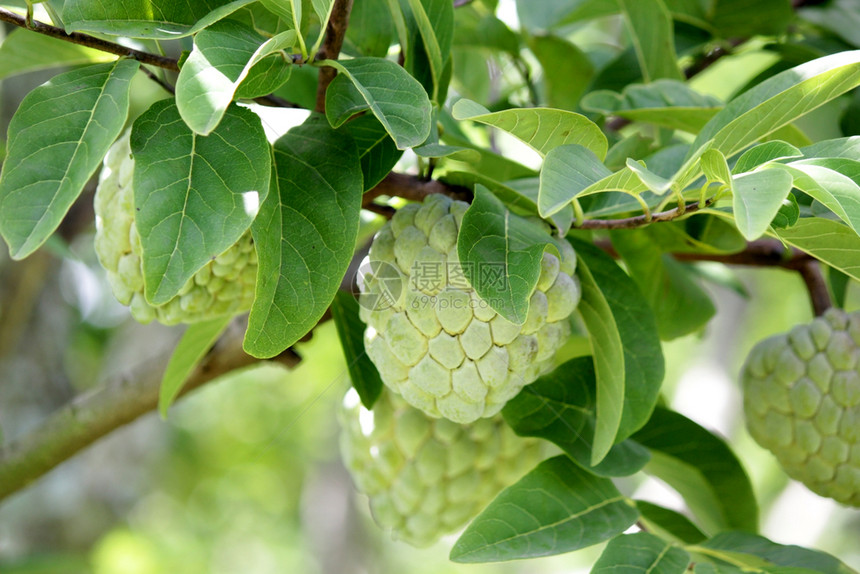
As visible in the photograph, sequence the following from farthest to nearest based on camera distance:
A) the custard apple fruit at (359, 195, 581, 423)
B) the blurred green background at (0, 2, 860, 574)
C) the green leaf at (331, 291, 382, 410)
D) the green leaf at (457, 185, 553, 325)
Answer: the blurred green background at (0, 2, 860, 574) < the green leaf at (331, 291, 382, 410) < the custard apple fruit at (359, 195, 581, 423) < the green leaf at (457, 185, 553, 325)

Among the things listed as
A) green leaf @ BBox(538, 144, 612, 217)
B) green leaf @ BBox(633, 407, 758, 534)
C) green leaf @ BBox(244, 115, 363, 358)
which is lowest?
green leaf @ BBox(633, 407, 758, 534)

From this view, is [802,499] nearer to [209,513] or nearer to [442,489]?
[442,489]

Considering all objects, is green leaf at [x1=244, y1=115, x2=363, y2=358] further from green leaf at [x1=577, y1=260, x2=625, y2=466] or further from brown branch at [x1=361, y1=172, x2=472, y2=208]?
green leaf at [x1=577, y1=260, x2=625, y2=466]

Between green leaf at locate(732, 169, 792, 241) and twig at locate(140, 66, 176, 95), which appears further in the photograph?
twig at locate(140, 66, 176, 95)

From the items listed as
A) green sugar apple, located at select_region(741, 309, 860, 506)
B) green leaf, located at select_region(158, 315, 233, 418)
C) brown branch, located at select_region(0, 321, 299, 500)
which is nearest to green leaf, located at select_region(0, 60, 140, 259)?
green leaf, located at select_region(158, 315, 233, 418)

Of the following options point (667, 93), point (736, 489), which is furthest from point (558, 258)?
point (736, 489)

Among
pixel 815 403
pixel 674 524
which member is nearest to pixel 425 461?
pixel 674 524
